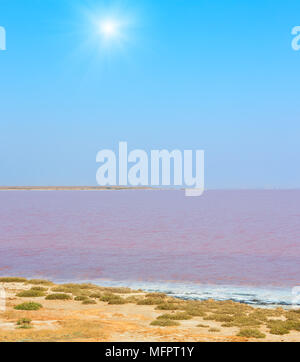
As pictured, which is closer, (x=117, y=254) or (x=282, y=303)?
(x=282, y=303)

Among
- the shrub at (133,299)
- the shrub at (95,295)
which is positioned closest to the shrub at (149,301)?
the shrub at (133,299)

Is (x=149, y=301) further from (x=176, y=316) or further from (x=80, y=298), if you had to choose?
(x=176, y=316)

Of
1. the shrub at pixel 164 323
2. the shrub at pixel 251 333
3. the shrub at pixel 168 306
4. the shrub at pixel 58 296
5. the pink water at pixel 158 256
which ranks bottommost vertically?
the shrub at pixel 251 333

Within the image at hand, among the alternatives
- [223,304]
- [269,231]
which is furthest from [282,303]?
[269,231]

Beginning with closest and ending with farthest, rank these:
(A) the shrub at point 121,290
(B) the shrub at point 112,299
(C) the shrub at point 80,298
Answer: (B) the shrub at point 112,299 → (C) the shrub at point 80,298 → (A) the shrub at point 121,290

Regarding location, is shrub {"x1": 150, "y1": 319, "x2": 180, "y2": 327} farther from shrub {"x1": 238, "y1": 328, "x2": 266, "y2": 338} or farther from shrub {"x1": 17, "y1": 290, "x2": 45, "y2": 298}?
shrub {"x1": 17, "y1": 290, "x2": 45, "y2": 298}

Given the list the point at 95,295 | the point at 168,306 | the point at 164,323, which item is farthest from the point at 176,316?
the point at 95,295

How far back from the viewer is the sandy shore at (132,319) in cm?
1680

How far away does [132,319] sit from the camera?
20109mm

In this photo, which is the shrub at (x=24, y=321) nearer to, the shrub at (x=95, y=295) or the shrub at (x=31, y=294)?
the shrub at (x=31, y=294)

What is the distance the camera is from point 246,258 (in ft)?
149

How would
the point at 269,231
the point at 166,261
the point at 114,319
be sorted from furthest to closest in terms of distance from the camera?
the point at 269,231 < the point at 166,261 < the point at 114,319
